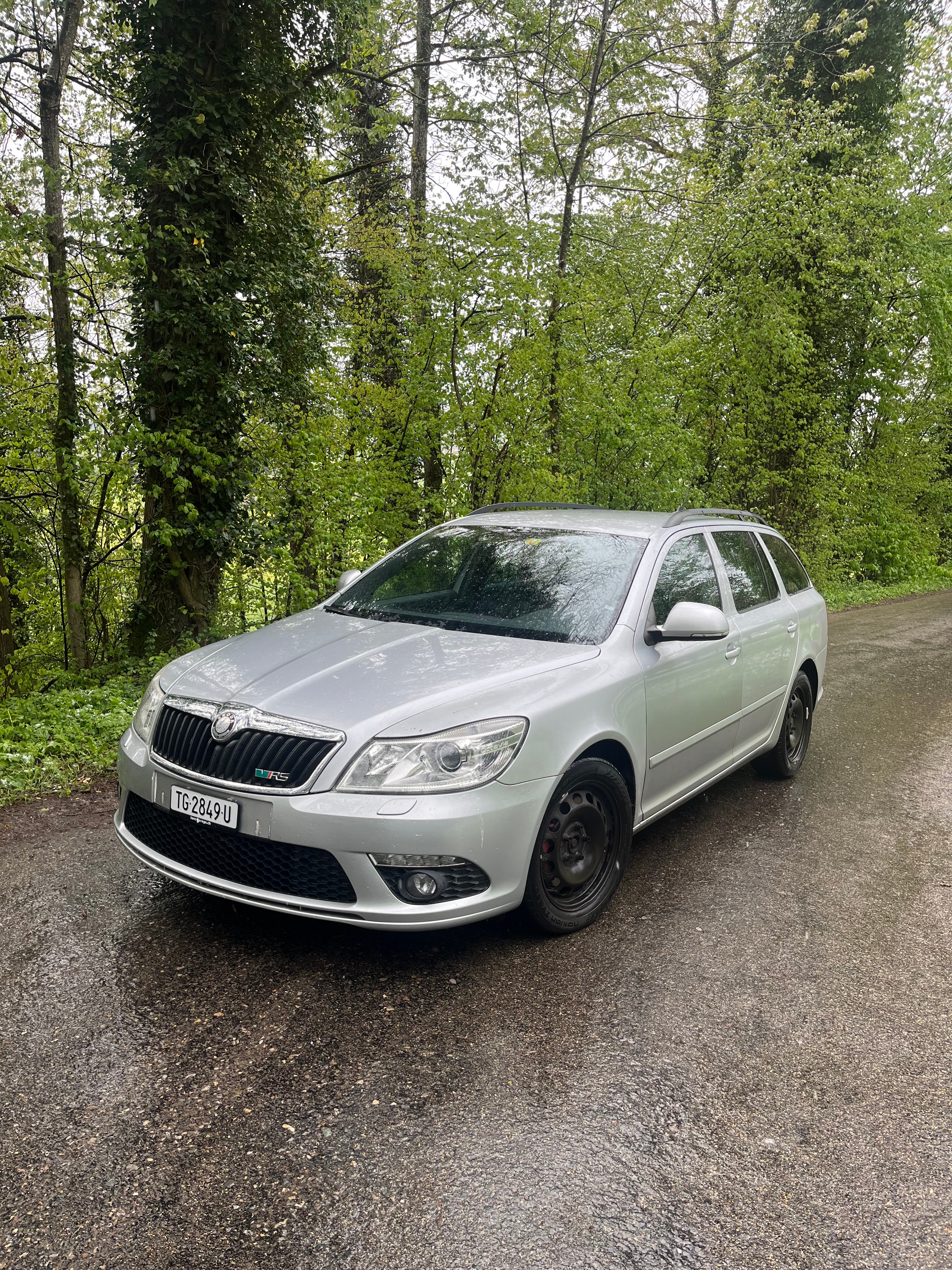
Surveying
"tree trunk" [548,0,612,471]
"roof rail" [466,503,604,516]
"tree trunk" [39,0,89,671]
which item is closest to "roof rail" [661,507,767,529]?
"roof rail" [466,503,604,516]

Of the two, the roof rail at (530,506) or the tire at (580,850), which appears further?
the roof rail at (530,506)

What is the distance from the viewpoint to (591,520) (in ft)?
16.5

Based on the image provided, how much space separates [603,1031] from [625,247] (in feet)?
37.5

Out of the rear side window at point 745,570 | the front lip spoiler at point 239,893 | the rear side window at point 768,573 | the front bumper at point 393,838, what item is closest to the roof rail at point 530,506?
the rear side window at point 745,570

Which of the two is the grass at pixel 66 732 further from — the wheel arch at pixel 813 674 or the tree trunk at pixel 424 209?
the wheel arch at pixel 813 674

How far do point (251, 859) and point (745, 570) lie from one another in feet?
11.3

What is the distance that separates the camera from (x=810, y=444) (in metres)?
16.9

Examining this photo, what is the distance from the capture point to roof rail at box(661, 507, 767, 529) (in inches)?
194

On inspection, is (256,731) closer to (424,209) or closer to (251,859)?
(251,859)

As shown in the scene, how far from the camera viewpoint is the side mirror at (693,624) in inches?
161

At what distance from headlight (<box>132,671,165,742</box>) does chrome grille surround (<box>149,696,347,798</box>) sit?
6.3 inches

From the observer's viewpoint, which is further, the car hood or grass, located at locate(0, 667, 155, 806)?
grass, located at locate(0, 667, 155, 806)

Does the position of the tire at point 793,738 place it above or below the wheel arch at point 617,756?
below

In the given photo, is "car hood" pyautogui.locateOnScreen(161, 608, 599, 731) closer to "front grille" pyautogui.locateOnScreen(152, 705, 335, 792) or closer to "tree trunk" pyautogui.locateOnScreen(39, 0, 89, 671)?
"front grille" pyautogui.locateOnScreen(152, 705, 335, 792)
